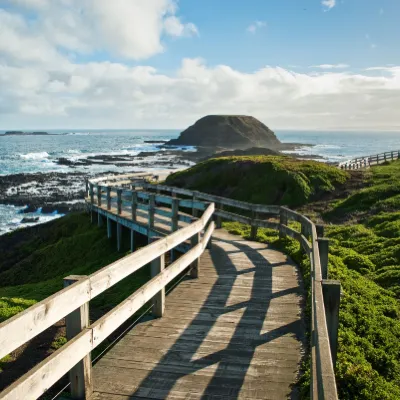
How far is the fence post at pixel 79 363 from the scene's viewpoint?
3.76m

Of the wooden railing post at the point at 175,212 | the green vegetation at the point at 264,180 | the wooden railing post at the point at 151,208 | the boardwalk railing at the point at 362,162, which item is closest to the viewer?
the wooden railing post at the point at 175,212

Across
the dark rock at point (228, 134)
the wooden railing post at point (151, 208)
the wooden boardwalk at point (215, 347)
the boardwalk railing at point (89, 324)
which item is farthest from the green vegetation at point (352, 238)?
the dark rock at point (228, 134)

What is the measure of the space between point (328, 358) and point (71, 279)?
2.29m

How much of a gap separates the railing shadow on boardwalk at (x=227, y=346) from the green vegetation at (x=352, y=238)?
28.7 inches

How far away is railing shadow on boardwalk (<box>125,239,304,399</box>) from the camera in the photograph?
4301 mm

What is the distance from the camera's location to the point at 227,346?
206 inches

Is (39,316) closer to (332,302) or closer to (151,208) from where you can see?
(332,302)

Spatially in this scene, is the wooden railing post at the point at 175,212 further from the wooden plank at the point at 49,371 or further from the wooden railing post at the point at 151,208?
the wooden plank at the point at 49,371

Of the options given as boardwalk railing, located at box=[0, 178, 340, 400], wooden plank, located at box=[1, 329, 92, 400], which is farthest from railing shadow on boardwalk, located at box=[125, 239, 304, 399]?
wooden plank, located at box=[1, 329, 92, 400]

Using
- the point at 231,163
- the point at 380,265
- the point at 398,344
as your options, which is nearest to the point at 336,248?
the point at 380,265

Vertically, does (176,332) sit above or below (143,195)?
below

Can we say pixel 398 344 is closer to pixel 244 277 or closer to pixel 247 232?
pixel 244 277

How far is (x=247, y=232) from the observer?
14.6 meters

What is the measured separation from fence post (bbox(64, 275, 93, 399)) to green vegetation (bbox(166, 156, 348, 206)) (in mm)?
17941
